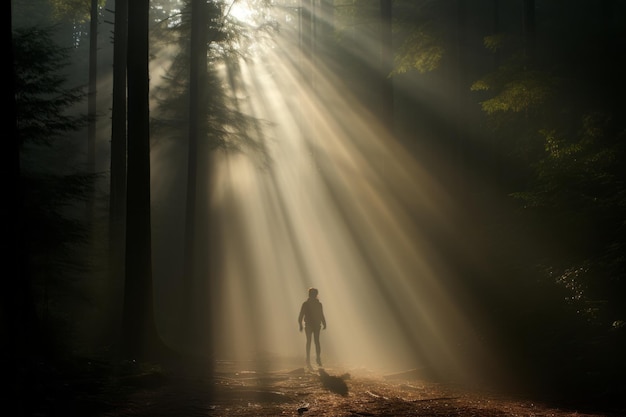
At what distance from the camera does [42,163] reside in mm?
28938

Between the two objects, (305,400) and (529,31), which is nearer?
(305,400)

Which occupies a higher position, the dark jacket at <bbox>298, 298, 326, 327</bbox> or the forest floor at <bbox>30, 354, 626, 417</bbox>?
the dark jacket at <bbox>298, 298, 326, 327</bbox>

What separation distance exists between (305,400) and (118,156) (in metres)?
13.1

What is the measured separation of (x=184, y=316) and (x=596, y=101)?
16532mm

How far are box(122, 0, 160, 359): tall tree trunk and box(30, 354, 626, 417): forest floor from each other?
74.9 inches

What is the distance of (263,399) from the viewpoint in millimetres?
9758

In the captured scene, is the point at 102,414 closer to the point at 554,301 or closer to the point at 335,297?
the point at 554,301

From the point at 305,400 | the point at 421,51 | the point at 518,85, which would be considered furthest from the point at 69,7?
the point at 305,400

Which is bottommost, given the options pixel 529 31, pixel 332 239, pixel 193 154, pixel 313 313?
pixel 313 313

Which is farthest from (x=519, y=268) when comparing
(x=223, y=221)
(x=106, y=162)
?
(x=106, y=162)

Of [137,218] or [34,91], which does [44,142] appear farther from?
[137,218]

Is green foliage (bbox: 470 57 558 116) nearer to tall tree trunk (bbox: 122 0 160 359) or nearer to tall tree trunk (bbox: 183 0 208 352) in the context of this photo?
tall tree trunk (bbox: 122 0 160 359)

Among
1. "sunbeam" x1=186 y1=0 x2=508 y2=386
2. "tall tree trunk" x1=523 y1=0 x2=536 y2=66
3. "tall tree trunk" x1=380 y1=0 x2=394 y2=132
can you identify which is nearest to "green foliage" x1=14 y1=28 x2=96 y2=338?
"sunbeam" x1=186 y1=0 x2=508 y2=386

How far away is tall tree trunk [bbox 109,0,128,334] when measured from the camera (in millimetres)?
20219
